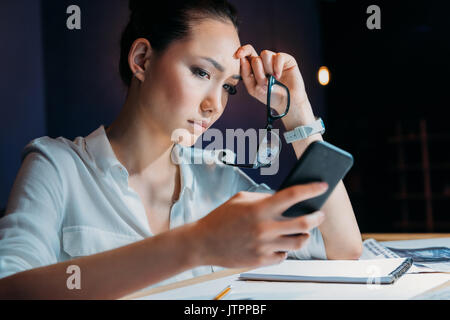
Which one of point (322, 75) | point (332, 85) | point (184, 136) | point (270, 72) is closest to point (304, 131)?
point (270, 72)

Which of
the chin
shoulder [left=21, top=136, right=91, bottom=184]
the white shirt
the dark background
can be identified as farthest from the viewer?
the dark background

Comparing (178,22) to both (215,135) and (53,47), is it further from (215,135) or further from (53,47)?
(215,135)

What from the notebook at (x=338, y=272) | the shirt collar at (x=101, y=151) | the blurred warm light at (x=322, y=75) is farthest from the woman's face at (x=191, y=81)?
the blurred warm light at (x=322, y=75)

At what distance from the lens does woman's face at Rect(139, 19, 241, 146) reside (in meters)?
0.95

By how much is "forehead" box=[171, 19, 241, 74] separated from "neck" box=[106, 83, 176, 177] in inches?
7.5

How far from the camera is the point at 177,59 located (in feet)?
3.17

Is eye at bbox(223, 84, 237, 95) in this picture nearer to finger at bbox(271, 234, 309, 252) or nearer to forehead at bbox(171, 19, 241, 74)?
forehead at bbox(171, 19, 241, 74)

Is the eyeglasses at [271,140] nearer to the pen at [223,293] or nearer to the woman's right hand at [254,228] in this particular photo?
the pen at [223,293]

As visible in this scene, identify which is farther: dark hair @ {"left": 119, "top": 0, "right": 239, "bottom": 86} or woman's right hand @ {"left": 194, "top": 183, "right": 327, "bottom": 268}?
dark hair @ {"left": 119, "top": 0, "right": 239, "bottom": 86}

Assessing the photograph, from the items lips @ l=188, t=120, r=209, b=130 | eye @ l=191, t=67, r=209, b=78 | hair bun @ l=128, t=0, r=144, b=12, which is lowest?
lips @ l=188, t=120, r=209, b=130

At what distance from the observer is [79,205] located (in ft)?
3.12

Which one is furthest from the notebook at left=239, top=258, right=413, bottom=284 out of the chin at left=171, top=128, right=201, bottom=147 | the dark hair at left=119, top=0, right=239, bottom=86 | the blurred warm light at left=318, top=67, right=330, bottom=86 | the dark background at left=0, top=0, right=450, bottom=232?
the blurred warm light at left=318, top=67, right=330, bottom=86

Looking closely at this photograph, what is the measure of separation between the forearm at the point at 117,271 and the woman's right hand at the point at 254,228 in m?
0.03

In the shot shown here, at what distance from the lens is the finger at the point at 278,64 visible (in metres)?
1.04
